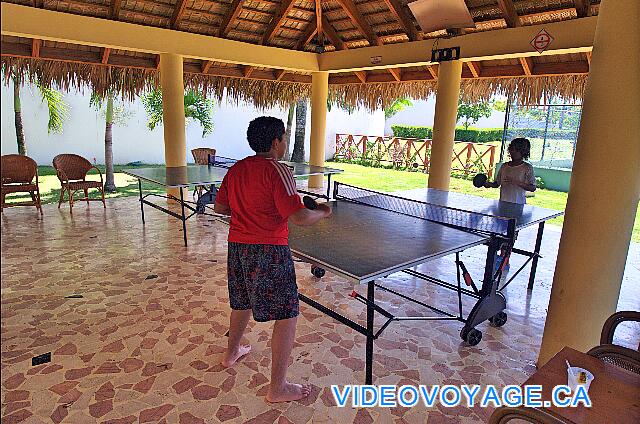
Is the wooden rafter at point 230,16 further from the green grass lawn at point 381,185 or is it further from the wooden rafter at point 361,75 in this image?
the green grass lawn at point 381,185

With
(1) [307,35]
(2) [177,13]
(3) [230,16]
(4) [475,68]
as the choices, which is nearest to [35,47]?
(2) [177,13]

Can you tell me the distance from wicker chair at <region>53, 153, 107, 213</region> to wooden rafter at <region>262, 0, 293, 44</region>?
4160mm

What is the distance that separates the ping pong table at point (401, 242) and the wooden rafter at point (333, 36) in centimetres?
566

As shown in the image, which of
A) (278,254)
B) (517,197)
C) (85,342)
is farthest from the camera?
(517,197)

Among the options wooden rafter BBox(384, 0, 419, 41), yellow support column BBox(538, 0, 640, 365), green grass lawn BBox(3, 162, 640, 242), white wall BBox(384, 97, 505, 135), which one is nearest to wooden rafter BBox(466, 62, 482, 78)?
wooden rafter BBox(384, 0, 419, 41)

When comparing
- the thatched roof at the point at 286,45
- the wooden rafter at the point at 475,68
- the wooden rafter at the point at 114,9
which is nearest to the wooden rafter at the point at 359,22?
the thatched roof at the point at 286,45

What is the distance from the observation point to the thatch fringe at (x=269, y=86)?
25.4 ft

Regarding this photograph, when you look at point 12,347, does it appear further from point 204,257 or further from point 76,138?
point 76,138

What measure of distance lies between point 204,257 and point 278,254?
10.0ft

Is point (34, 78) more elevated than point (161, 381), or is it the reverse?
point (34, 78)

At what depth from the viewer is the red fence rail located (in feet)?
43.0

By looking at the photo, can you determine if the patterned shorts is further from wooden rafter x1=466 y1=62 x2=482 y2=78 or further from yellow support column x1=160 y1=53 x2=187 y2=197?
wooden rafter x1=466 y1=62 x2=482 y2=78

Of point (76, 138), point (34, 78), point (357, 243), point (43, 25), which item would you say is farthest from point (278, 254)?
point (76, 138)

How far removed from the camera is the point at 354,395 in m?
2.77
